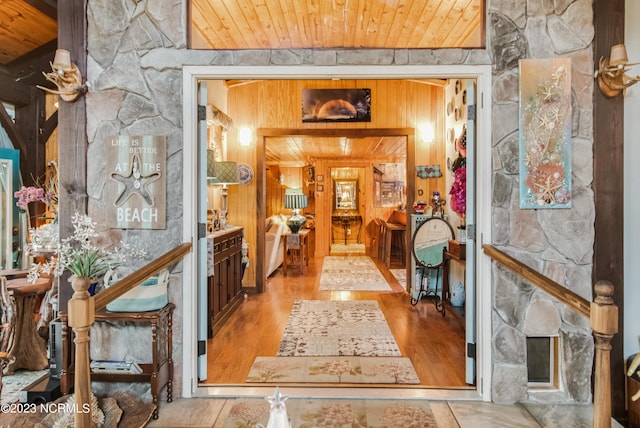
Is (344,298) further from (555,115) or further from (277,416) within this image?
(277,416)

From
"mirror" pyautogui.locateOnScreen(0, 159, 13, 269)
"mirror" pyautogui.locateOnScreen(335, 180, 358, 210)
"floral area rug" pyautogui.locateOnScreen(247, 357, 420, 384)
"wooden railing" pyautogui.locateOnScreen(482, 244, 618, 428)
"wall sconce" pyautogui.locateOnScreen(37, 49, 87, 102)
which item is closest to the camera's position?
"wooden railing" pyautogui.locateOnScreen(482, 244, 618, 428)

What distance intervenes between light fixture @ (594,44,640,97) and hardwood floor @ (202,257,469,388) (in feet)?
7.27

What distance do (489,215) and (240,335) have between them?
258 centimetres

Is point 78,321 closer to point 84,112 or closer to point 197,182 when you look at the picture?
point 197,182

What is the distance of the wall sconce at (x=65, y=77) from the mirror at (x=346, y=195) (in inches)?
392

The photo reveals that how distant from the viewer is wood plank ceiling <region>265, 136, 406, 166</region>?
745 centimetres

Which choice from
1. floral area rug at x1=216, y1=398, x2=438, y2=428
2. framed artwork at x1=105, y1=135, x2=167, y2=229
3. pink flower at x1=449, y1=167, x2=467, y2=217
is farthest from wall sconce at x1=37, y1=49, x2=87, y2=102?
pink flower at x1=449, y1=167, x2=467, y2=217

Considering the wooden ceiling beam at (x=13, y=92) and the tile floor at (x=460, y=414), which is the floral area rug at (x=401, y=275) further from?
the wooden ceiling beam at (x=13, y=92)

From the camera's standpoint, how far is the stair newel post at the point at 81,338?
1552mm

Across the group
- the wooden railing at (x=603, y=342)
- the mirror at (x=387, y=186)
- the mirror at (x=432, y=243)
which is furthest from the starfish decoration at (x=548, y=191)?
the mirror at (x=387, y=186)

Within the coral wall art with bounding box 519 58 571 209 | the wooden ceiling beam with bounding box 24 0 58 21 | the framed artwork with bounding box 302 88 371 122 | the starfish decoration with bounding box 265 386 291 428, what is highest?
the wooden ceiling beam with bounding box 24 0 58 21

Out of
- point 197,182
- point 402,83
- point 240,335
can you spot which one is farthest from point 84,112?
point 402,83

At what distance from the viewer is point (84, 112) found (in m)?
2.53

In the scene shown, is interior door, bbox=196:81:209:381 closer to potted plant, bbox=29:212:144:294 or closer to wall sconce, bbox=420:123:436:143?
potted plant, bbox=29:212:144:294
